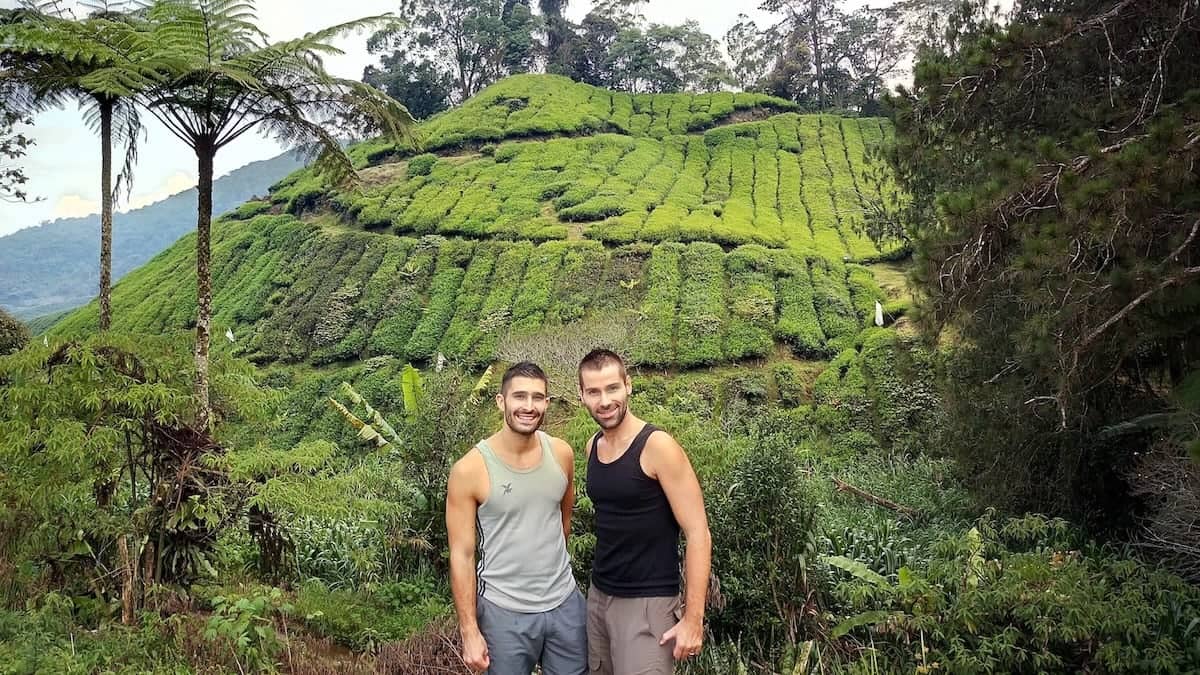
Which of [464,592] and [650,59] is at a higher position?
[650,59]

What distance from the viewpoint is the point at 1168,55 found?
630cm

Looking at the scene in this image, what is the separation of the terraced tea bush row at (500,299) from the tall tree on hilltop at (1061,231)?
12.2 m

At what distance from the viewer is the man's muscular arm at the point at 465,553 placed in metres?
2.56

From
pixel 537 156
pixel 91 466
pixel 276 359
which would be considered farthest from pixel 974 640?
pixel 537 156

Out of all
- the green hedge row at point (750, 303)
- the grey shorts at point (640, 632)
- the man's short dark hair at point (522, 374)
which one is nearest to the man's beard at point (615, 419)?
the man's short dark hair at point (522, 374)

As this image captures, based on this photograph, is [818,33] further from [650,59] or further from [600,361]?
[600,361]

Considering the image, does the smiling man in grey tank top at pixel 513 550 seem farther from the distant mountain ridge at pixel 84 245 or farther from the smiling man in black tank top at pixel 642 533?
the distant mountain ridge at pixel 84 245

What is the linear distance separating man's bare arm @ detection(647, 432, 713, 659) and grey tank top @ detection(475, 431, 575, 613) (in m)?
0.39

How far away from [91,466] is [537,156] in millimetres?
30042

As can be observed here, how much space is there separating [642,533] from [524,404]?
1.85 feet

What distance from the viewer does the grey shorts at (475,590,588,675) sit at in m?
2.62

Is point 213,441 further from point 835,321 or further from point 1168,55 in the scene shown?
point 835,321

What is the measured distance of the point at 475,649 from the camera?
8.43 feet

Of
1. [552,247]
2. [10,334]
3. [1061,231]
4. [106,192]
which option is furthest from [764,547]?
[552,247]
